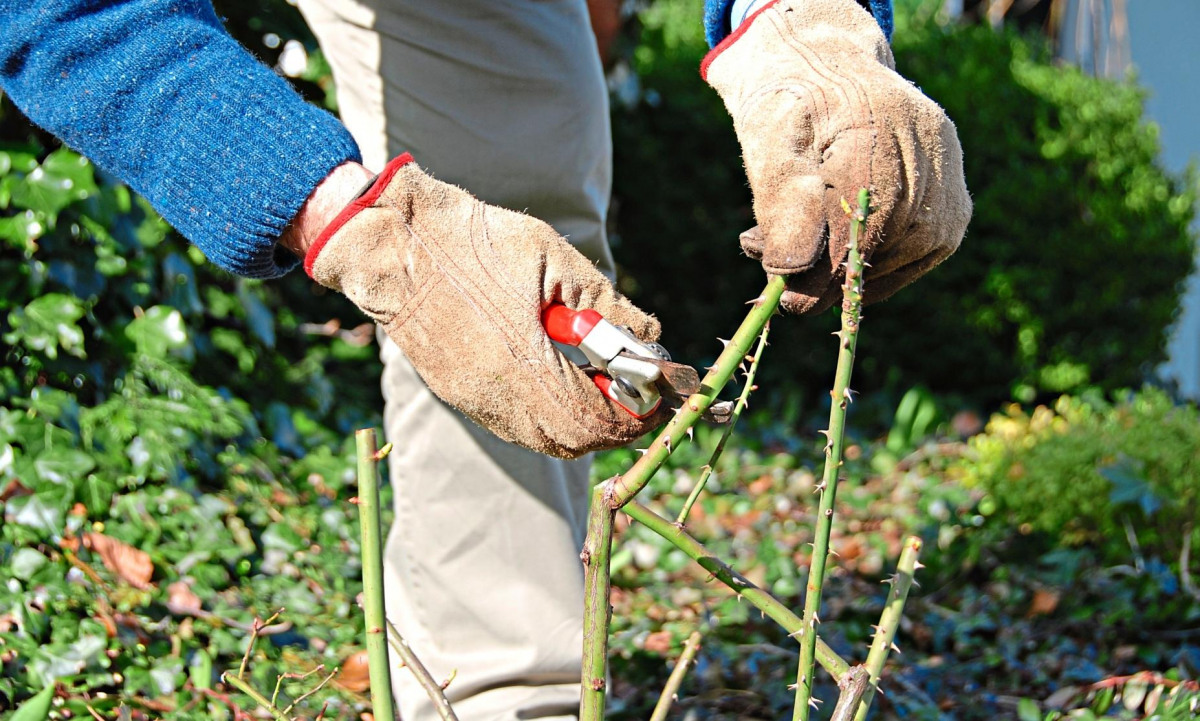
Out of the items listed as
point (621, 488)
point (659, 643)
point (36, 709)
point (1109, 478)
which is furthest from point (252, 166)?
point (1109, 478)

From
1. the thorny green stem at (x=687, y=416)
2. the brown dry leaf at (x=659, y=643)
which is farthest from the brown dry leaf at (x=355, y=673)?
the thorny green stem at (x=687, y=416)

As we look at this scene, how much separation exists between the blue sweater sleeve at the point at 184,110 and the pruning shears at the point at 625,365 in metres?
0.32

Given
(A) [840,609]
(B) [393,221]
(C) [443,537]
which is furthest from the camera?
(A) [840,609]

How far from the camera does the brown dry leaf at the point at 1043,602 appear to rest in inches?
105

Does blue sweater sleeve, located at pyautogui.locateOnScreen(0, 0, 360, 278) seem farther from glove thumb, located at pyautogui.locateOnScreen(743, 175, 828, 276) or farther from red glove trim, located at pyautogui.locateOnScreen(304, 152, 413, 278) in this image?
glove thumb, located at pyautogui.locateOnScreen(743, 175, 828, 276)

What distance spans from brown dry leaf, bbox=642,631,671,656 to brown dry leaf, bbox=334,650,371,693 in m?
0.59

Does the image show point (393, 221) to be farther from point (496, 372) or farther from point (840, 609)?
point (840, 609)

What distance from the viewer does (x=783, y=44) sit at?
144cm

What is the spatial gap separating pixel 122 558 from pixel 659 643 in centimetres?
114

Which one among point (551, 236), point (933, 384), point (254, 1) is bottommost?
point (933, 384)

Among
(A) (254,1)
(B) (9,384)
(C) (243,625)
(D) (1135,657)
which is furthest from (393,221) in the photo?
(A) (254,1)

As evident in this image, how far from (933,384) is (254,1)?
9.21 feet

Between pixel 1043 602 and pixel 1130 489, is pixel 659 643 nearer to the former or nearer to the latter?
pixel 1043 602

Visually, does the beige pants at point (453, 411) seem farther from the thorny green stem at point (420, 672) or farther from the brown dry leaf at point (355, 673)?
the thorny green stem at point (420, 672)
